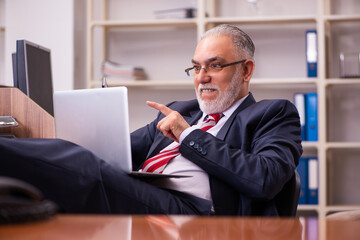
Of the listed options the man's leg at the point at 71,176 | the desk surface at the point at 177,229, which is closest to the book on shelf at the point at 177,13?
the man's leg at the point at 71,176

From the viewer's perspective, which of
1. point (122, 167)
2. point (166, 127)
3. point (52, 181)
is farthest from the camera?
point (166, 127)

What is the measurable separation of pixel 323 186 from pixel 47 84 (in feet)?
6.58

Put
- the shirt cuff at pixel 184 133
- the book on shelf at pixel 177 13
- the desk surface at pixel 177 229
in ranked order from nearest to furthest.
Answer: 1. the desk surface at pixel 177 229
2. the shirt cuff at pixel 184 133
3. the book on shelf at pixel 177 13

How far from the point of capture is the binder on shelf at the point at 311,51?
10.7 ft

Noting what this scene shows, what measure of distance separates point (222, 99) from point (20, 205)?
1.40 meters

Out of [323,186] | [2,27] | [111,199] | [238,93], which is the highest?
[2,27]

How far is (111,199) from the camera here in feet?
3.57

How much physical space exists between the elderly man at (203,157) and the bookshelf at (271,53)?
1488mm

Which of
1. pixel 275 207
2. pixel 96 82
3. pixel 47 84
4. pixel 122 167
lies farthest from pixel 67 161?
pixel 96 82

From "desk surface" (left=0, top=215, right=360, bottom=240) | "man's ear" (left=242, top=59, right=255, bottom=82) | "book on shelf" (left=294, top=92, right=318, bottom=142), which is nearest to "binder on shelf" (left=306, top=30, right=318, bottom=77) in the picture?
"book on shelf" (left=294, top=92, right=318, bottom=142)

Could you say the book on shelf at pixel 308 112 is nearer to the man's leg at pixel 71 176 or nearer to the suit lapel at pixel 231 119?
the suit lapel at pixel 231 119

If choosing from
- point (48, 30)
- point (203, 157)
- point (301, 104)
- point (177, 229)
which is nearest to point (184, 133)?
point (203, 157)

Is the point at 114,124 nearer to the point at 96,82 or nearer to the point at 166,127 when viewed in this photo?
the point at 166,127

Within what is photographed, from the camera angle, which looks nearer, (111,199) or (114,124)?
(111,199)
